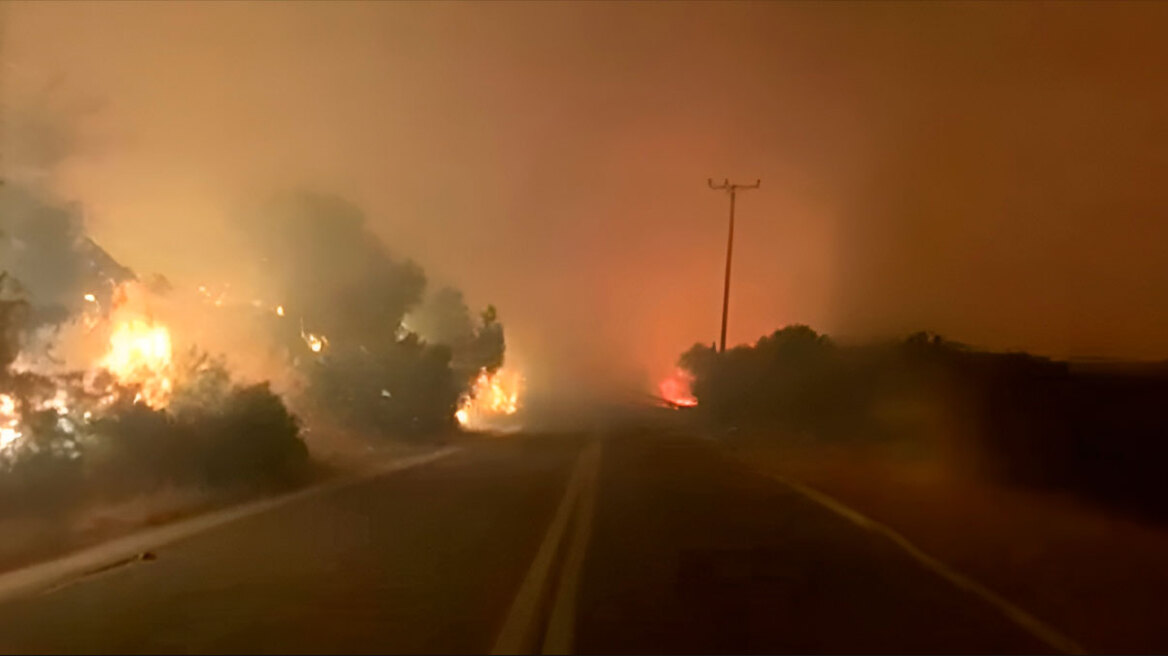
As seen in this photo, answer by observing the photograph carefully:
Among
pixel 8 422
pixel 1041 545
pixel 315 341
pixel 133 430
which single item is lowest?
pixel 1041 545

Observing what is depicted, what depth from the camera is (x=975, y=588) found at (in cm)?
1298

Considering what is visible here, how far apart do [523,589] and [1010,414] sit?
21006mm

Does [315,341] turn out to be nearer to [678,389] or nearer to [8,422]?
[8,422]

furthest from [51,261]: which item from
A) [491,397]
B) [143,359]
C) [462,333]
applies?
[491,397]

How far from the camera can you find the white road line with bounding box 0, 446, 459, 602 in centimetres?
1349

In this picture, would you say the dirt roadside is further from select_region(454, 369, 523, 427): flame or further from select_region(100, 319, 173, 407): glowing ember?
select_region(454, 369, 523, 427): flame

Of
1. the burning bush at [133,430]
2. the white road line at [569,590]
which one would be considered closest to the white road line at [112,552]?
the burning bush at [133,430]

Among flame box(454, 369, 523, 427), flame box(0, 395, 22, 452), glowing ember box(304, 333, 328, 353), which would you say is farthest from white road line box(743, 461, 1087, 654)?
flame box(454, 369, 523, 427)

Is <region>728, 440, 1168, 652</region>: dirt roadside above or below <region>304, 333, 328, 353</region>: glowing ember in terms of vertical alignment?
below

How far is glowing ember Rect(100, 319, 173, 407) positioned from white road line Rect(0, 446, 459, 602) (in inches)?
161

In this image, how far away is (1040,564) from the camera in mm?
15406

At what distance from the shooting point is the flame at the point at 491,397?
75.2 m

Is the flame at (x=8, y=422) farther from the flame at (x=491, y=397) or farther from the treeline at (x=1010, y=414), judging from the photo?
the flame at (x=491, y=397)

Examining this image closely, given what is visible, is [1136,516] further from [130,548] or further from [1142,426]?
[130,548]
